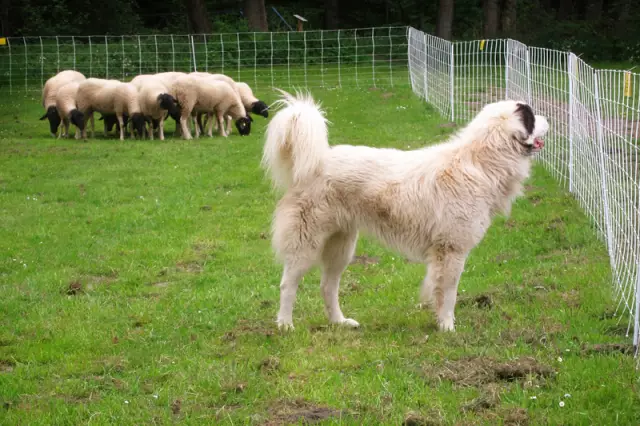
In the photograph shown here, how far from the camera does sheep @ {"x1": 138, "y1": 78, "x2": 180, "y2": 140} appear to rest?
59.9 feet

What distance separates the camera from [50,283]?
8234 mm

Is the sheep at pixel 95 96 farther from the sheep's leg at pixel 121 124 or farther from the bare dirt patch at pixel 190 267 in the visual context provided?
the bare dirt patch at pixel 190 267

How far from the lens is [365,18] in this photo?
42438 mm

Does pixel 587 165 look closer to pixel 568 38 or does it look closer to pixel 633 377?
pixel 633 377

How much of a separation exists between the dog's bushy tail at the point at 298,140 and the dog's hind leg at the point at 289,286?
62 centimetres

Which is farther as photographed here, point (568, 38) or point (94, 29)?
point (94, 29)

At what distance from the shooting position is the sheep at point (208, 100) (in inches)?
744

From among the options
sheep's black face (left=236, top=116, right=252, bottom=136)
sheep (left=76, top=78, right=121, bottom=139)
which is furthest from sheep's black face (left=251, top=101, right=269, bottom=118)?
sheep (left=76, top=78, right=121, bottom=139)

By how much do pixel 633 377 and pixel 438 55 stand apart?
1561 centimetres

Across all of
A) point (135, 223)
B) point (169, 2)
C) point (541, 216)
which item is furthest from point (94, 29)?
point (541, 216)

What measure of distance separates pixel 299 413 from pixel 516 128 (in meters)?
2.99

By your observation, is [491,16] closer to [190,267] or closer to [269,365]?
[190,267]

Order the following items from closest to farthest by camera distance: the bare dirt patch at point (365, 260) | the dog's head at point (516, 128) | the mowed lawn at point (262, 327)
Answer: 1. the mowed lawn at point (262, 327)
2. the dog's head at point (516, 128)
3. the bare dirt patch at point (365, 260)

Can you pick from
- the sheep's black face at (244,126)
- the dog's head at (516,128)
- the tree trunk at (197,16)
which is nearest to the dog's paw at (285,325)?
the dog's head at (516,128)
